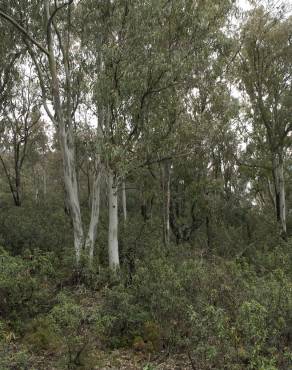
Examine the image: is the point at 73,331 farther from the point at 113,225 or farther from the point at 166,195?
the point at 166,195

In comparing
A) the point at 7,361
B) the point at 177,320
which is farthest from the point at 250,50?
the point at 7,361

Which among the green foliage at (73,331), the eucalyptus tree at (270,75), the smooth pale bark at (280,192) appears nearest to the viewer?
the green foliage at (73,331)

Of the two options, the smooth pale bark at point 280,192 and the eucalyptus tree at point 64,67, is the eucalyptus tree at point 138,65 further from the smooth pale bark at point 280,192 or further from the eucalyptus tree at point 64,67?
the smooth pale bark at point 280,192

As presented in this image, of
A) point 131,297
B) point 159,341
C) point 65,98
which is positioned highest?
point 65,98

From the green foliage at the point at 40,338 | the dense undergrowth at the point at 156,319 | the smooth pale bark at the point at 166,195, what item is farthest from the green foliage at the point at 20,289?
the smooth pale bark at the point at 166,195

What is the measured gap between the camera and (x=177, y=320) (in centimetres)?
685

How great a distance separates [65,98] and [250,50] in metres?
9.16

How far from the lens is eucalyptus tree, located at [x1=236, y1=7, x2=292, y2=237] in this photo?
1723cm

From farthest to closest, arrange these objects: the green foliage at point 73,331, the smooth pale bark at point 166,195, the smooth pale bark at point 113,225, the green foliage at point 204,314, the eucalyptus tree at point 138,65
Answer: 1. the smooth pale bark at point 166,195
2. the smooth pale bark at point 113,225
3. the eucalyptus tree at point 138,65
4. the green foliage at point 73,331
5. the green foliage at point 204,314

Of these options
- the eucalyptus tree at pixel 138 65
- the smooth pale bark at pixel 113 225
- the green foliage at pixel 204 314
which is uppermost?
the eucalyptus tree at pixel 138 65

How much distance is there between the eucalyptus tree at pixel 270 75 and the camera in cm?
1723

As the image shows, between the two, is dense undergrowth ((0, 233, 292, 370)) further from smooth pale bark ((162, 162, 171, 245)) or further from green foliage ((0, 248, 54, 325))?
smooth pale bark ((162, 162, 171, 245))

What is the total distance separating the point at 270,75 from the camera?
18.0 m

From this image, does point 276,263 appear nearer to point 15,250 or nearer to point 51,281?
point 51,281
